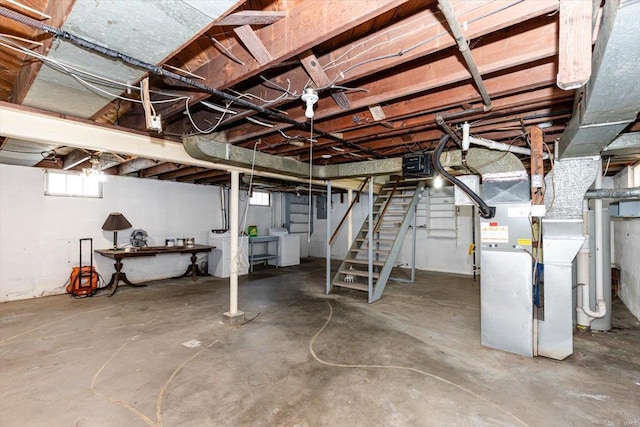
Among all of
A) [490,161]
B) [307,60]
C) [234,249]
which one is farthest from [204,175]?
[490,161]

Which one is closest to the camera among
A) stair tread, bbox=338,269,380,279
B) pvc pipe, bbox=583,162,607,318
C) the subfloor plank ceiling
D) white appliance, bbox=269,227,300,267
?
the subfloor plank ceiling

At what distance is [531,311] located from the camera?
2.80 m

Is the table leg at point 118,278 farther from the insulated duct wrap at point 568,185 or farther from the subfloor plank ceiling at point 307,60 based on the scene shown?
the insulated duct wrap at point 568,185

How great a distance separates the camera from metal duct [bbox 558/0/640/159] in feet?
3.17

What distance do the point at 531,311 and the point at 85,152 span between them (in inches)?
239

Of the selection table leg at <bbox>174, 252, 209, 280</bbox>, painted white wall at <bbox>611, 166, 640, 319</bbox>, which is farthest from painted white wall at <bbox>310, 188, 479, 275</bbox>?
table leg at <bbox>174, 252, 209, 280</bbox>

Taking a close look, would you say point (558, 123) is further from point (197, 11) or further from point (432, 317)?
point (197, 11)

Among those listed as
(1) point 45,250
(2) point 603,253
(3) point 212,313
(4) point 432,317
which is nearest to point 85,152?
(1) point 45,250

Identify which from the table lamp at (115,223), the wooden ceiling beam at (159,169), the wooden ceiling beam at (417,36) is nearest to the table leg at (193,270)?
the table lamp at (115,223)

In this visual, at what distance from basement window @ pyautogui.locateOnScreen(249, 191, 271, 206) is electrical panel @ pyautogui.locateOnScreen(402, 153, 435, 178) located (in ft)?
18.8

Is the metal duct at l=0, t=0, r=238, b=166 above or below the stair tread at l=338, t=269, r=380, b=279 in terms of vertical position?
above

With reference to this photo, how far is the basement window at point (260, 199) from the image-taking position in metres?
8.61

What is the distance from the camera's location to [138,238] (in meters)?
5.91

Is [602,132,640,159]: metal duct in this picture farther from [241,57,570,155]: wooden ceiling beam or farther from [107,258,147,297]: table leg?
[107,258,147,297]: table leg
